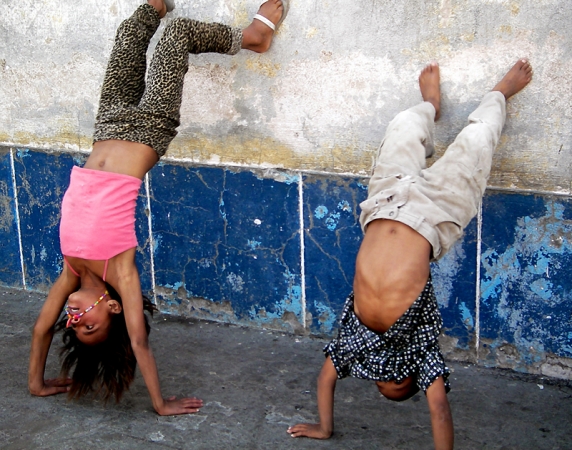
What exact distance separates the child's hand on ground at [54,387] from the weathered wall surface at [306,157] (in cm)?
99

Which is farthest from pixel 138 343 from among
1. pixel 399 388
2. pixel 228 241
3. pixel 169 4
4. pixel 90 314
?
pixel 169 4

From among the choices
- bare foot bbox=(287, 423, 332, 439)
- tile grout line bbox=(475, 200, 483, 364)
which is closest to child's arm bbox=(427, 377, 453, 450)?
bare foot bbox=(287, 423, 332, 439)

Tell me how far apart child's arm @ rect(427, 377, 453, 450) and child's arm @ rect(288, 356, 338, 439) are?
450 millimetres

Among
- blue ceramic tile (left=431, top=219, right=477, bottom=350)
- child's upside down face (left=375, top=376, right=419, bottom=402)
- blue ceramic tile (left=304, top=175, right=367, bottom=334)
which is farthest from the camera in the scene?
blue ceramic tile (left=304, top=175, right=367, bottom=334)

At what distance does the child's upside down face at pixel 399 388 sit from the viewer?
302 centimetres

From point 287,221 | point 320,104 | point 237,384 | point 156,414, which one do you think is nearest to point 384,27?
point 320,104

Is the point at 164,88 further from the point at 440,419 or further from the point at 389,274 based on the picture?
the point at 440,419

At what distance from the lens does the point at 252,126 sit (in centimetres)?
423

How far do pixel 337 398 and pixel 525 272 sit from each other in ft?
3.65

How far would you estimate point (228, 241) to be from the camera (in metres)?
4.41

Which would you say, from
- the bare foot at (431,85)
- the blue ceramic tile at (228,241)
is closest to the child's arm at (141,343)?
the blue ceramic tile at (228,241)

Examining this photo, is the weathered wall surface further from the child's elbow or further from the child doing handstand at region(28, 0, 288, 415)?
the child's elbow

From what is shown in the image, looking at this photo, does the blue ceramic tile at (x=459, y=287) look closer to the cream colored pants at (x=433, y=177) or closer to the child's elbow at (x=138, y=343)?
the cream colored pants at (x=433, y=177)

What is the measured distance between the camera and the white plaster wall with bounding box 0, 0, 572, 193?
343cm
